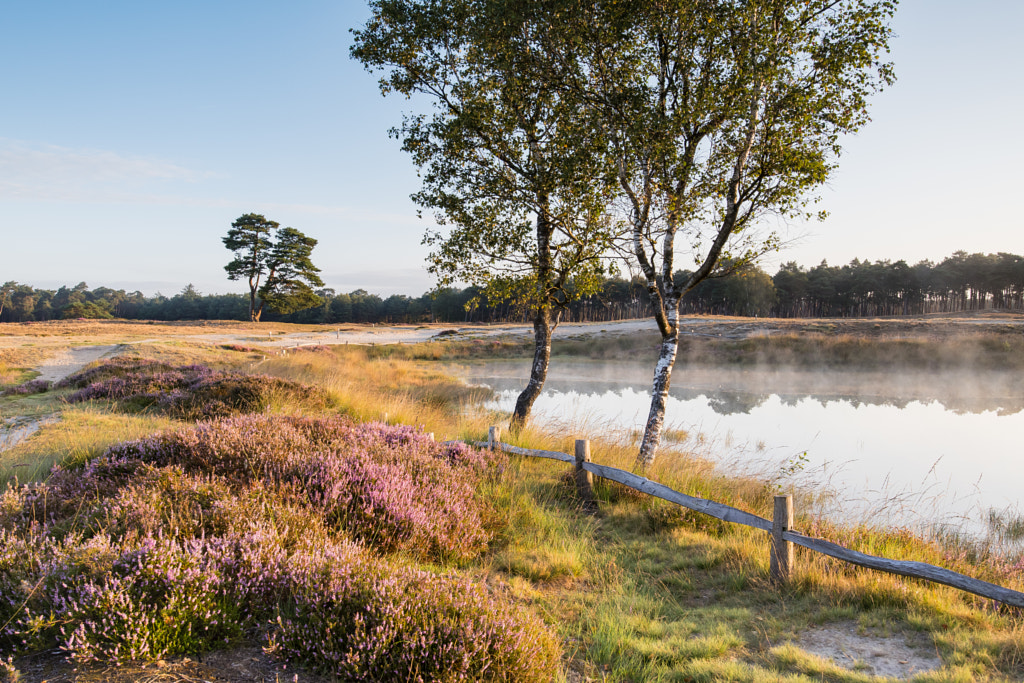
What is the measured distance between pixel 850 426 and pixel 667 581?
13.4 m

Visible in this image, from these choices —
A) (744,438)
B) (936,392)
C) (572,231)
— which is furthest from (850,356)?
(572,231)

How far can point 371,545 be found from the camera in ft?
15.3

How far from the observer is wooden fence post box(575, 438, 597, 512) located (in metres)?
7.69

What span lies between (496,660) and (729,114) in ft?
28.3

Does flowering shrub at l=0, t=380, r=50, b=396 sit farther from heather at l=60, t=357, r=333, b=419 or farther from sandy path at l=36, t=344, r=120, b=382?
sandy path at l=36, t=344, r=120, b=382

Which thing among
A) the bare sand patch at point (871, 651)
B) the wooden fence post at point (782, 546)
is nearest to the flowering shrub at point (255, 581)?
the bare sand patch at point (871, 651)

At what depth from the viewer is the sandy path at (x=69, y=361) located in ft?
55.8

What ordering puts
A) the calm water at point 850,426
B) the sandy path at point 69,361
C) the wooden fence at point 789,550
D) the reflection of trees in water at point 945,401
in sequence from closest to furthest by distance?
the wooden fence at point 789,550, the calm water at point 850,426, the sandy path at point 69,361, the reflection of trees in water at point 945,401

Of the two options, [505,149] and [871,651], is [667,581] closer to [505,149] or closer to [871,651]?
[871,651]

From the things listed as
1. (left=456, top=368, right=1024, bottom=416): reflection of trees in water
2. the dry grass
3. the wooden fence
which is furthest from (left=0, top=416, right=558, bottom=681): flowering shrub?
(left=456, top=368, right=1024, bottom=416): reflection of trees in water

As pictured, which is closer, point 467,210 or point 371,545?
point 371,545

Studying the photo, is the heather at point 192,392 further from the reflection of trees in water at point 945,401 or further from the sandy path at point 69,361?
the reflection of trees in water at point 945,401

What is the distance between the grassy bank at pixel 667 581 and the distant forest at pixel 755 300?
55.4m

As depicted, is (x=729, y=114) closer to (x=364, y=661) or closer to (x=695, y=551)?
(x=695, y=551)
